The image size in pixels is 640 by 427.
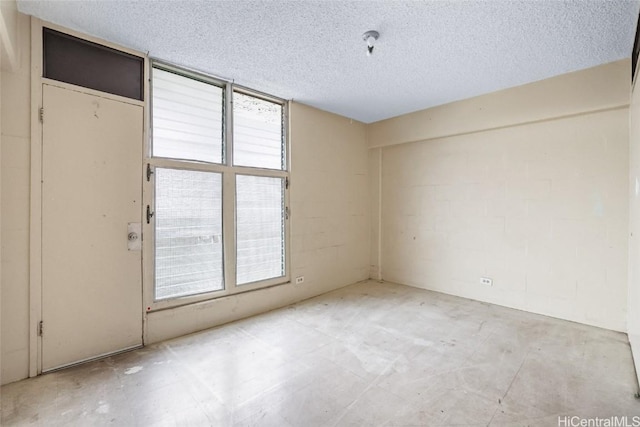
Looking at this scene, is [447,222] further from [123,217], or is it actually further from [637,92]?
[123,217]

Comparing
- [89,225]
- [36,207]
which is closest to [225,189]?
[89,225]

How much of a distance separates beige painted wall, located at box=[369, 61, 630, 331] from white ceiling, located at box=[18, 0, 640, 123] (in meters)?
0.56

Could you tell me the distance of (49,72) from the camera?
225cm

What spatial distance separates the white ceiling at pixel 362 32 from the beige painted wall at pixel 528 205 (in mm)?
558

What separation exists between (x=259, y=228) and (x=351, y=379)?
2.07 meters

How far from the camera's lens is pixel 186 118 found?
9.92 ft

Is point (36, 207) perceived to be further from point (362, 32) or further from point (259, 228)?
point (362, 32)

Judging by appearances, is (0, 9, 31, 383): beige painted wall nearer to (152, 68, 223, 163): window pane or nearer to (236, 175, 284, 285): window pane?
(152, 68, 223, 163): window pane

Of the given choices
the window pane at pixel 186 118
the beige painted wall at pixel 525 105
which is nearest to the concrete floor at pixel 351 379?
the window pane at pixel 186 118

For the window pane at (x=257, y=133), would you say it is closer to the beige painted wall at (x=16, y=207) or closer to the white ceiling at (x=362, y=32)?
the white ceiling at (x=362, y=32)

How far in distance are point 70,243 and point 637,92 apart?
15.6 ft

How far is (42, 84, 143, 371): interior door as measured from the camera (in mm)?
2238

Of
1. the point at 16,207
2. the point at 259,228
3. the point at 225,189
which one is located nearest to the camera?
the point at 16,207

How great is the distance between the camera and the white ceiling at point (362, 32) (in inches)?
80.9
